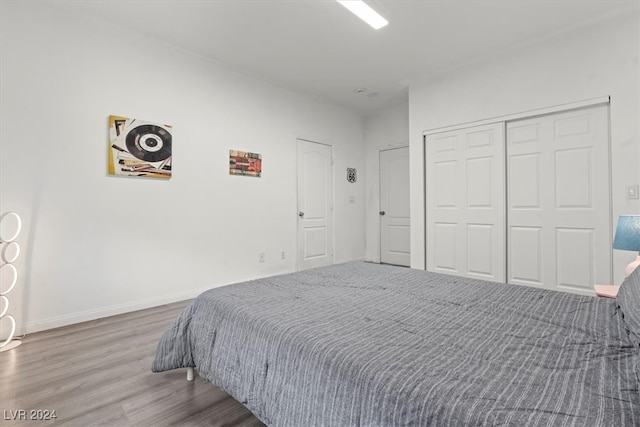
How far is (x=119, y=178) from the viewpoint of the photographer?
2.96 meters

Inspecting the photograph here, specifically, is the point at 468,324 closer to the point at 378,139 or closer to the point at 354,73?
the point at 354,73

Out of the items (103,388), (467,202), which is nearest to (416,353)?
(103,388)

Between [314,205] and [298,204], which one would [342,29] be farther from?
[314,205]

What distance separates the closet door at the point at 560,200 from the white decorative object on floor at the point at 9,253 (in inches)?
185

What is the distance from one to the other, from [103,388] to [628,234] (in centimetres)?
330

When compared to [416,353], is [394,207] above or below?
above

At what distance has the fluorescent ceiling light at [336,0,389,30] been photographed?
2454mm

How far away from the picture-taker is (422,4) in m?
2.64

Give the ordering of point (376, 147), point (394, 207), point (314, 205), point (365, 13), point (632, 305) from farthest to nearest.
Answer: point (376, 147) < point (394, 207) < point (314, 205) < point (365, 13) < point (632, 305)

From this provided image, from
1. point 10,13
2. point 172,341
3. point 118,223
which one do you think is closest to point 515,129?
point 172,341

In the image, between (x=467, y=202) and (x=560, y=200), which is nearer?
(x=560, y=200)

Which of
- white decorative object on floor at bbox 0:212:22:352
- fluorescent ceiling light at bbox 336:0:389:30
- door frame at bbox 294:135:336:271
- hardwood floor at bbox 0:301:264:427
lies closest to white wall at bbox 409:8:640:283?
door frame at bbox 294:135:336:271

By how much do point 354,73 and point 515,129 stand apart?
6.74ft

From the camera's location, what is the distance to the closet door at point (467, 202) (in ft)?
11.6
